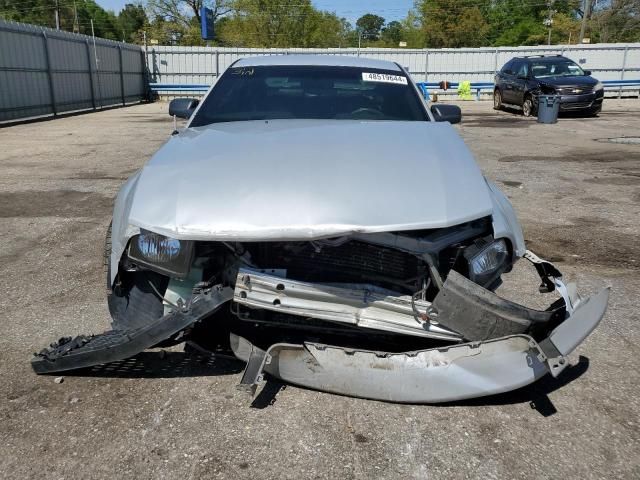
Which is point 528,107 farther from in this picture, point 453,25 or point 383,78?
point 453,25

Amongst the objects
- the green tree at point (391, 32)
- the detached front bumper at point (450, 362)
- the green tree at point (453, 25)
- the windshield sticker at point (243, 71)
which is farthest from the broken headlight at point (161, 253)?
the green tree at point (391, 32)

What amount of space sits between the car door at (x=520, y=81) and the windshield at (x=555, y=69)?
35 centimetres

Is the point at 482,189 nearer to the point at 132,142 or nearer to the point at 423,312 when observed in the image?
the point at 423,312

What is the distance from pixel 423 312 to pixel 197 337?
1.08 metres

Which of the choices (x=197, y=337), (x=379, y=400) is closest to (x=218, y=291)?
(x=197, y=337)

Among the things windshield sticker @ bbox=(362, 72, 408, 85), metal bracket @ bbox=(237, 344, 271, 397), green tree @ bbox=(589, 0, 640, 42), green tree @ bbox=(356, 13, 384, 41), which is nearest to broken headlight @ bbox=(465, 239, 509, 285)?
metal bracket @ bbox=(237, 344, 271, 397)

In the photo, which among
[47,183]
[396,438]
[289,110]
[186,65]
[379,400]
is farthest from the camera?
[186,65]

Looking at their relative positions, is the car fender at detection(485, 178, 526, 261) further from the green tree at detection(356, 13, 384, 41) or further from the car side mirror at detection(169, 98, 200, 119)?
the green tree at detection(356, 13, 384, 41)

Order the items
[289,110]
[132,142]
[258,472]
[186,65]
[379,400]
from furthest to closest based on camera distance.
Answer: [186,65] < [132,142] < [289,110] < [379,400] < [258,472]

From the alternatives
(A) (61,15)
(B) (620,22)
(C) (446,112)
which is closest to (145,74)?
(C) (446,112)

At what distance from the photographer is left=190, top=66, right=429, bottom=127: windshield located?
3.91m

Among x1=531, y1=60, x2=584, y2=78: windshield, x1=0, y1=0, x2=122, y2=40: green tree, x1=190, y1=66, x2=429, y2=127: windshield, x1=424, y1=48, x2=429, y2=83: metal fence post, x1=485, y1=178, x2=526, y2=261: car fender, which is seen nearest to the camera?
x1=485, y1=178, x2=526, y2=261: car fender

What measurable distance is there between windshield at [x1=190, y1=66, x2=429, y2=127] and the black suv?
14.0 meters

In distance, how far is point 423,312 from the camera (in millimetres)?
2334
